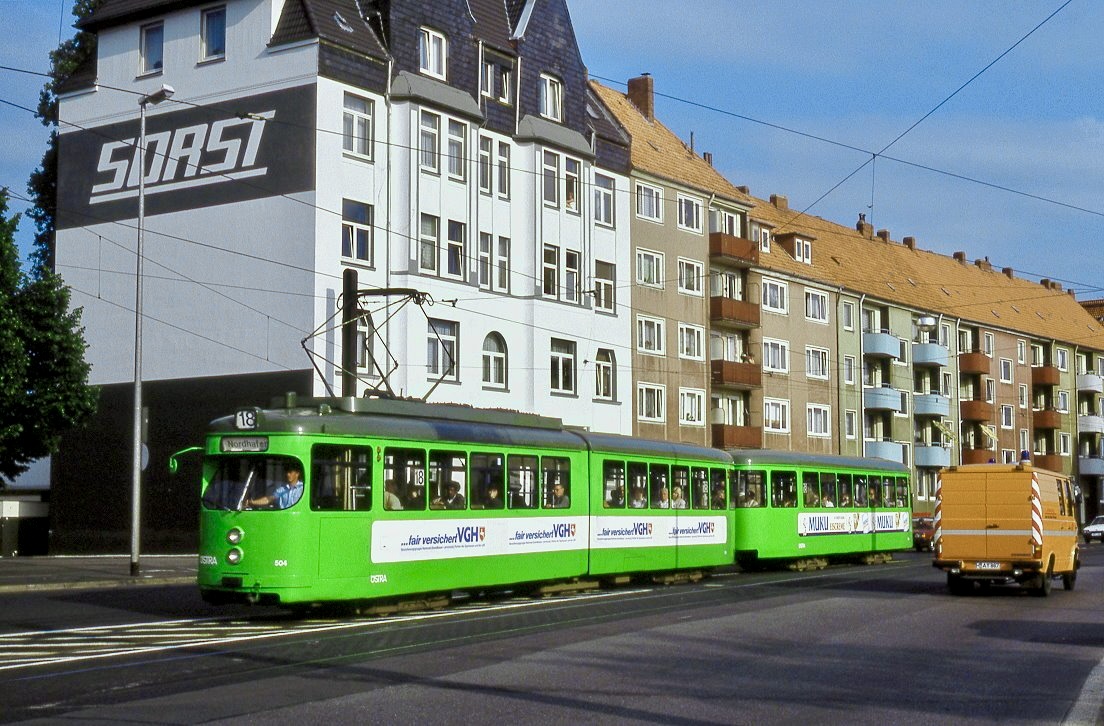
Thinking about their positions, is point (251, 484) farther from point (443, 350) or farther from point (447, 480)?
point (443, 350)

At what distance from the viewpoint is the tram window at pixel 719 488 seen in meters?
31.0

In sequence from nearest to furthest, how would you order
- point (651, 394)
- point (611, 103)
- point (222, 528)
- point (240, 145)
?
point (222, 528) < point (240, 145) < point (651, 394) < point (611, 103)

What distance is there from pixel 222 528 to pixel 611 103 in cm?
Answer: 4227

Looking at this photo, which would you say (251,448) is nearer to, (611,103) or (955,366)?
(611,103)

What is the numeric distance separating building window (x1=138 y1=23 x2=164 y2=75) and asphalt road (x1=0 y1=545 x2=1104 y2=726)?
76.8 ft

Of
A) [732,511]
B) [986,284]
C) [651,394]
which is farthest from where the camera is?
[986,284]

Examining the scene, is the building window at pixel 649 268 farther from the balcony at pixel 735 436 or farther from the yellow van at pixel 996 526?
the yellow van at pixel 996 526

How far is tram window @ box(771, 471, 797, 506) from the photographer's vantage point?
33938 millimetres

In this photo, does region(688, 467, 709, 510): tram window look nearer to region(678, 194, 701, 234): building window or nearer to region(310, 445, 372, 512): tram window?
region(310, 445, 372, 512): tram window

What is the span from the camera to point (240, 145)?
134ft

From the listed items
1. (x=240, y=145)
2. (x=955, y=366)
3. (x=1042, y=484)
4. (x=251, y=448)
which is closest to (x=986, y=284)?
(x=955, y=366)

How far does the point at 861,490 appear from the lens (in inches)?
1534

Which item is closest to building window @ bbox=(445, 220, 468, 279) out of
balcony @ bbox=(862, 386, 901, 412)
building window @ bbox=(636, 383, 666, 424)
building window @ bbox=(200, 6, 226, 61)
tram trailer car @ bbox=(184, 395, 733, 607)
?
building window @ bbox=(200, 6, 226, 61)

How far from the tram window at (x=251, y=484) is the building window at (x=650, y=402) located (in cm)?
3391
